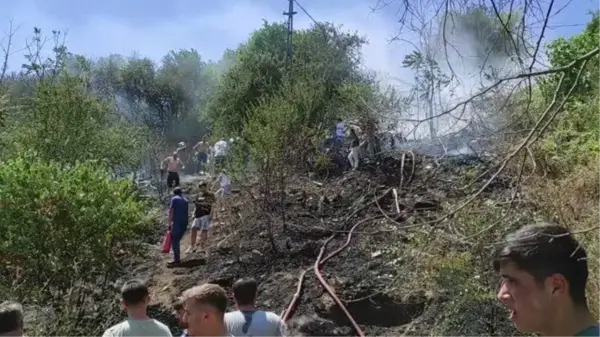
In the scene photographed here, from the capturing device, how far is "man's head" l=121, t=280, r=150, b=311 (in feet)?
16.3

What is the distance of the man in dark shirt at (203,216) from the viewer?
47.6ft

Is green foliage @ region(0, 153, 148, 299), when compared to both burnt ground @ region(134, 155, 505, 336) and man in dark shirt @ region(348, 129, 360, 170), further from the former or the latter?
man in dark shirt @ region(348, 129, 360, 170)

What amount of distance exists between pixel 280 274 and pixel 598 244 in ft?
24.0

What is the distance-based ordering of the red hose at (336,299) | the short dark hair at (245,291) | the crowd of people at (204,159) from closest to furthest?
1. the short dark hair at (245,291)
2. the red hose at (336,299)
3. the crowd of people at (204,159)

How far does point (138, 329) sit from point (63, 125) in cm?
1490

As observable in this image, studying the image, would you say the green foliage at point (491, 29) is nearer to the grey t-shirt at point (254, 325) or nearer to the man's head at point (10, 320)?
the grey t-shirt at point (254, 325)

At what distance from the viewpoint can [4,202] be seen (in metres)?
10.5

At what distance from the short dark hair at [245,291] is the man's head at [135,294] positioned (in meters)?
0.64

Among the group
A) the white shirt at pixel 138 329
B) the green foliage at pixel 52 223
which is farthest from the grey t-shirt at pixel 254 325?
the green foliage at pixel 52 223

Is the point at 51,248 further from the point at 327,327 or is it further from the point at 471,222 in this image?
the point at 471,222

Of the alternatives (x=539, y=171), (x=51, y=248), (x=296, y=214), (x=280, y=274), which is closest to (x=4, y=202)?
(x=51, y=248)

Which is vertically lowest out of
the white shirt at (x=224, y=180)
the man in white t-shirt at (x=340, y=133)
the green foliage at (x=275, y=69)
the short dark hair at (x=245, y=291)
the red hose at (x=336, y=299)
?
the red hose at (x=336, y=299)

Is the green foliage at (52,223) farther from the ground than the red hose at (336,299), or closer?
farther from the ground

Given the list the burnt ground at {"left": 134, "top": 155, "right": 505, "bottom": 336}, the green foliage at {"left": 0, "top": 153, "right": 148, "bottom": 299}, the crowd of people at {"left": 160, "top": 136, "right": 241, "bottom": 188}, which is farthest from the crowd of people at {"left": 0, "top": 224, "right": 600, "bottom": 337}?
the crowd of people at {"left": 160, "top": 136, "right": 241, "bottom": 188}
